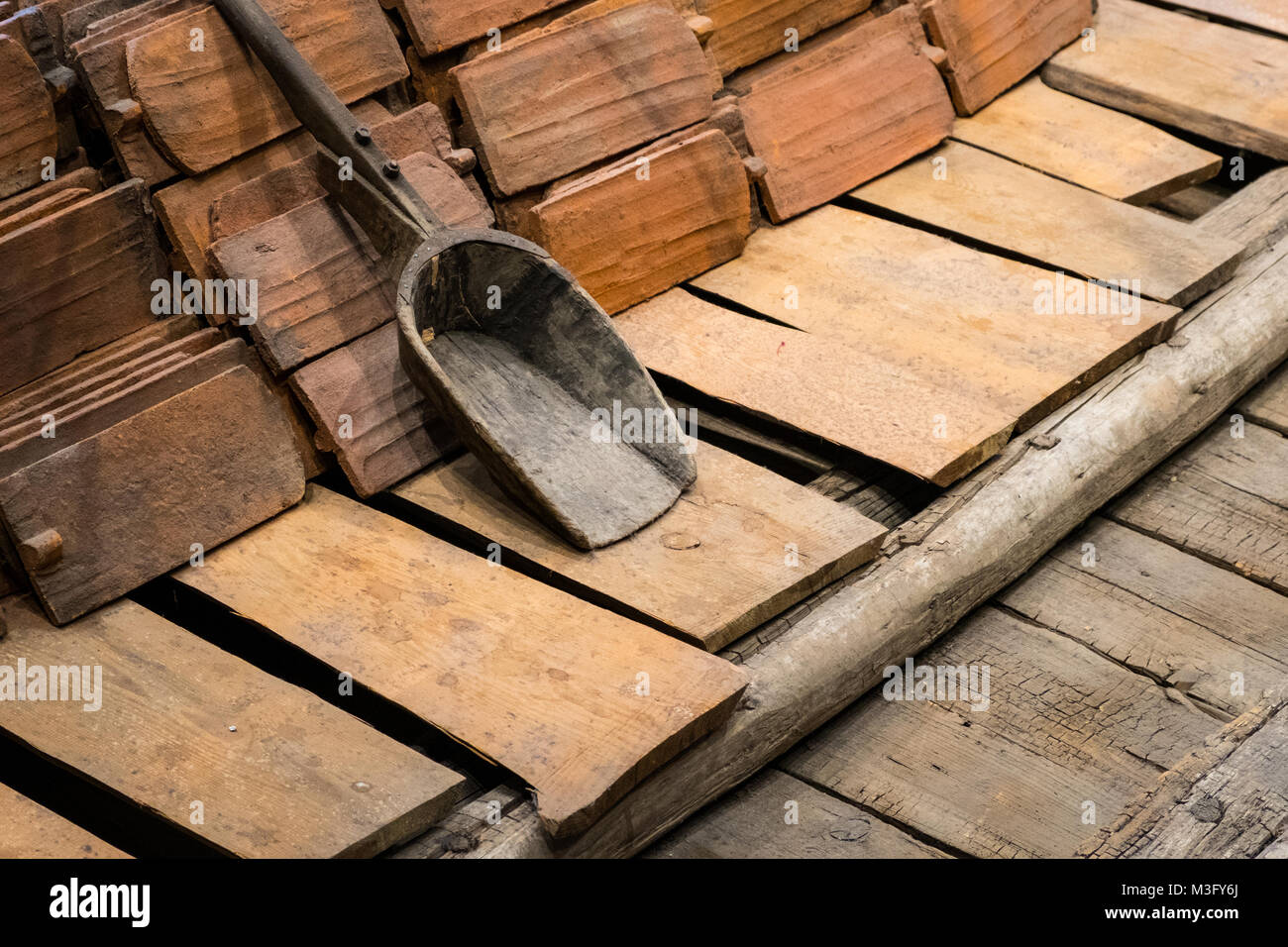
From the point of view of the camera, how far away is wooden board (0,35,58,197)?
3.00 meters

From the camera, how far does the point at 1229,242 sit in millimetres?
3973

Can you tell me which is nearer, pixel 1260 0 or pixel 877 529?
pixel 877 529

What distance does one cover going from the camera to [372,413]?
10.6 ft

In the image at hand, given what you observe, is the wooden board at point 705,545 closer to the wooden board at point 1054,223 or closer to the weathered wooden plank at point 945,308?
the weathered wooden plank at point 945,308

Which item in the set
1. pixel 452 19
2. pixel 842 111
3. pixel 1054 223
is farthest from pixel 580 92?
pixel 1054 223

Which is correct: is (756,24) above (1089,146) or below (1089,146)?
above

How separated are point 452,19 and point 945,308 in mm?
1319

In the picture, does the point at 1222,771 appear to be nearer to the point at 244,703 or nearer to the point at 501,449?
the point at 501,449

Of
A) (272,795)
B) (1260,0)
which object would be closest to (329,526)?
(272,795)

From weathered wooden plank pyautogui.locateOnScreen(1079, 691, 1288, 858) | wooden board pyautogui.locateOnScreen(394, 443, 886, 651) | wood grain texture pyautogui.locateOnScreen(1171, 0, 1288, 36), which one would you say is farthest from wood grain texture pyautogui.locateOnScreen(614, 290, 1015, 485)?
wood grain texture pyautogui.locateOnScreen(1171, 0, 1288, 36)

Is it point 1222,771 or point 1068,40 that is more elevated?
point 1068,40

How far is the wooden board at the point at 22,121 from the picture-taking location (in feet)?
9.85

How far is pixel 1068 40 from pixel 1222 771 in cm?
285

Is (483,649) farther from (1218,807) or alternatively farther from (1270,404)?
(1270,404)
